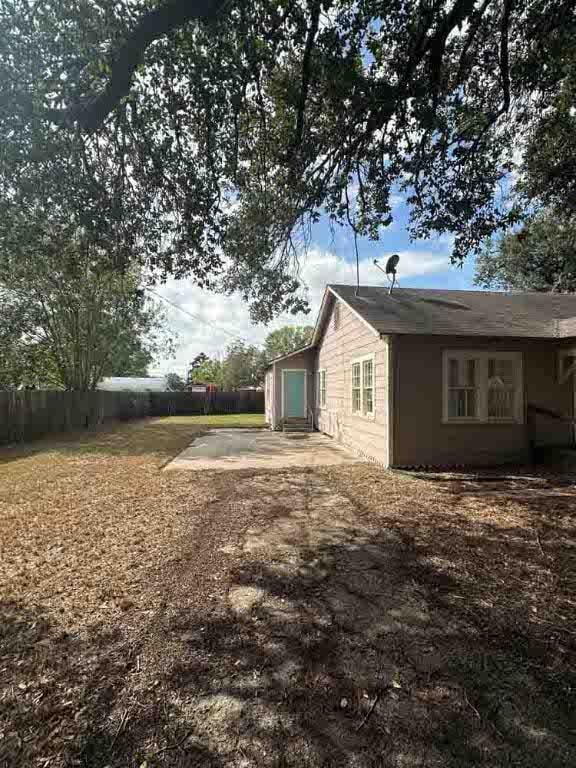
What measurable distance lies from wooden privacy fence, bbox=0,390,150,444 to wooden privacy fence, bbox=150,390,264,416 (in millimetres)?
4281

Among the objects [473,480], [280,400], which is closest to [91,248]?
[473,480]

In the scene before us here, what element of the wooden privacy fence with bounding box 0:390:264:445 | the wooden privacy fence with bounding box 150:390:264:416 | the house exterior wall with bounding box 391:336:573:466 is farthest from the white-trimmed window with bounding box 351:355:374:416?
the wooden privacy fence with bounding box 150:390:264:416

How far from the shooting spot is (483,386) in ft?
28.1

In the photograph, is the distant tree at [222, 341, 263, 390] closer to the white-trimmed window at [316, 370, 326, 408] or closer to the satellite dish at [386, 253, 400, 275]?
the white-trimmed window at [316, 370, 326, 408]

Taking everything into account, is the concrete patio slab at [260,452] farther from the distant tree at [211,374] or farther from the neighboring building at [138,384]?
the distant tree at [211,374]

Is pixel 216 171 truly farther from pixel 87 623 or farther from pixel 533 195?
pixel 533 195

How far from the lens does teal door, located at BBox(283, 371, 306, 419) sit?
53.1ft

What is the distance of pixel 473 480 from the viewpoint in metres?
7.38

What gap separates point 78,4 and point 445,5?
397 centimetres

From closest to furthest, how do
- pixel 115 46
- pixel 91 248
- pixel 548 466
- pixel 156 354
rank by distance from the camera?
pixel 115 46 → pixel 91 248 → pixel 548 466 → pixel 156 354

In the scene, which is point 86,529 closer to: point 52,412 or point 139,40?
point 139,40

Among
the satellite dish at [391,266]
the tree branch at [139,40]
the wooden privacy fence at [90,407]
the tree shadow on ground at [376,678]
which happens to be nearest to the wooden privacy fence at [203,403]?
the wooden privacy fence at [90,407]

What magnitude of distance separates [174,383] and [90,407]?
23.4 m

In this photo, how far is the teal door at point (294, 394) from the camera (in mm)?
16172
